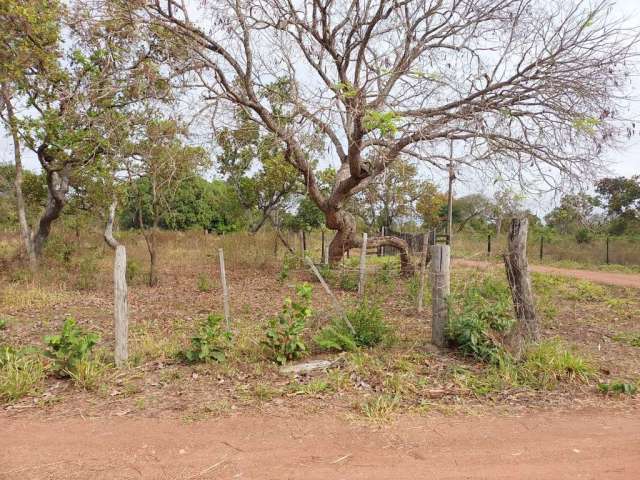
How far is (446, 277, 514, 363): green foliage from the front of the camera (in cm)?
498

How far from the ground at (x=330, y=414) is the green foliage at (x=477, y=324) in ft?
0.48

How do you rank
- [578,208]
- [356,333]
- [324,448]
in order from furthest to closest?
[578,208] → [356,333] → [324,448]

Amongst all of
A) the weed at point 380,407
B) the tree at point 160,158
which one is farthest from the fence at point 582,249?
the weed at point 380,407

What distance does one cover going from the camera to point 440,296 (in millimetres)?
5273

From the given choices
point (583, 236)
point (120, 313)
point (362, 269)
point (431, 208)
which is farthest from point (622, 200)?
point (120, 313)

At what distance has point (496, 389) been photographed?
4.38m

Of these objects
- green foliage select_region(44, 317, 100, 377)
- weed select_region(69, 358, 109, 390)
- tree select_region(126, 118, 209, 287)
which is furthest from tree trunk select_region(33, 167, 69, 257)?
weed select_region(69, 358, 109, 390)

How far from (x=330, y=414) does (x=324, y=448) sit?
0.57m

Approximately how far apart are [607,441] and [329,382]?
232 cm

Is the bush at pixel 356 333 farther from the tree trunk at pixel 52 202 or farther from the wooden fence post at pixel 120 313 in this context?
the tree trunk at pixel 52 202

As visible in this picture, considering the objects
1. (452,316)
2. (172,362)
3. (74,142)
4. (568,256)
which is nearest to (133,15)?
(74,142)

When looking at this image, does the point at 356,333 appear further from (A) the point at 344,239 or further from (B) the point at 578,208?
(A) the point at 344,239

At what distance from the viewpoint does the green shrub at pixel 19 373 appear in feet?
13.6

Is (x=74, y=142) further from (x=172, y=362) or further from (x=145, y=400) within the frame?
(x=145, y=400)
